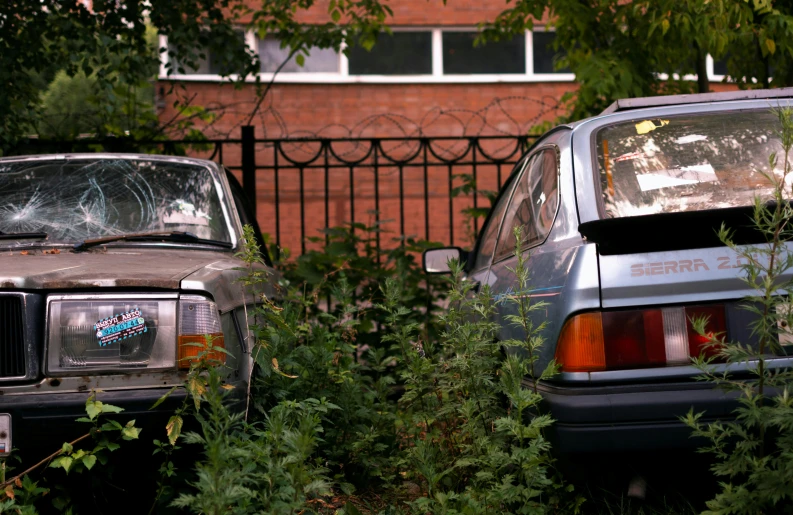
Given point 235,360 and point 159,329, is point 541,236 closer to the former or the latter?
point 235,360

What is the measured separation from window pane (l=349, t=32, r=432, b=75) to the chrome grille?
11.9 m

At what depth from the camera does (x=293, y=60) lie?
14.2 metres

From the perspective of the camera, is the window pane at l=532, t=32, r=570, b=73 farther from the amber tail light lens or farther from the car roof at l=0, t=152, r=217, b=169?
the amber tail light lens

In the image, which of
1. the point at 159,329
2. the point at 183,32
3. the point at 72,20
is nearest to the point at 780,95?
the point at 159,329

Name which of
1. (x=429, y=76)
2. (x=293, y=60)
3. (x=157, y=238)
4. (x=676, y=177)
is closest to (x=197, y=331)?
(x=157, y=238)

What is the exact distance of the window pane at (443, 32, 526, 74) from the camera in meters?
14.7

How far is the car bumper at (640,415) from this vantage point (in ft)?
9.20

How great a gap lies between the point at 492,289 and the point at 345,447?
3.27 ft

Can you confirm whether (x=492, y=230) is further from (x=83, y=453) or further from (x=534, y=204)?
(x=83, y=453)

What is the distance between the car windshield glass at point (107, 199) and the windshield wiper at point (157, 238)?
8 cm

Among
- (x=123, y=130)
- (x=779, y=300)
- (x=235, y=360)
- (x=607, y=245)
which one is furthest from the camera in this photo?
(x=123, y=130)

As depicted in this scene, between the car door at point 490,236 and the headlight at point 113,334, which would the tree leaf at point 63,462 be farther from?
the car door at point 490,236

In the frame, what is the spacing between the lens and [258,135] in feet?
47.0

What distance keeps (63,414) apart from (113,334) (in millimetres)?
310
